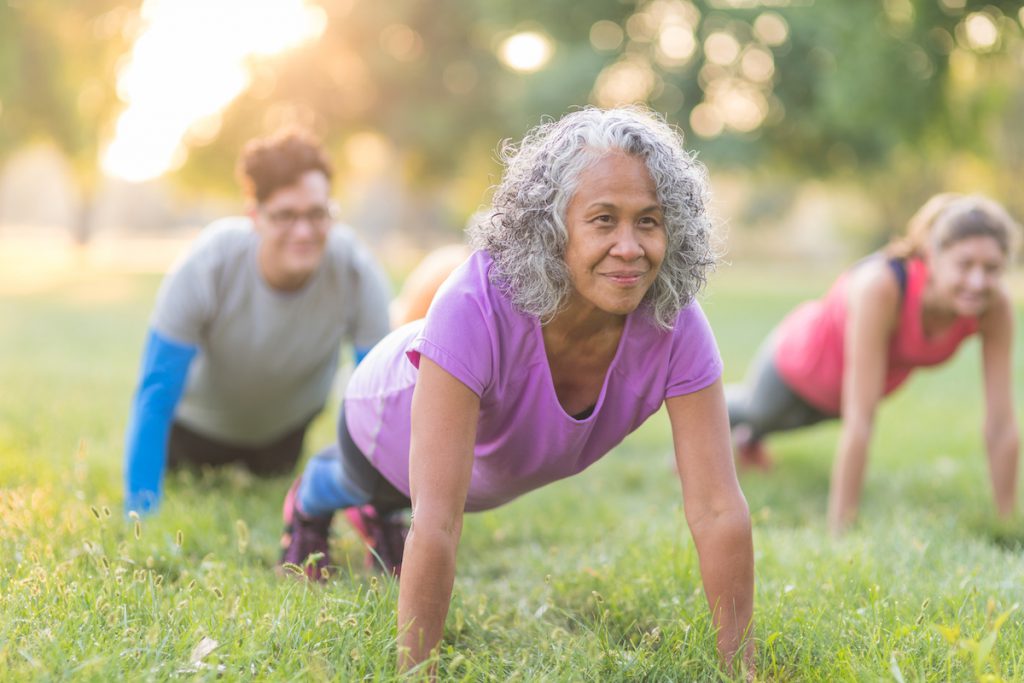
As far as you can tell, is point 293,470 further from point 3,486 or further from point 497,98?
point 497,98

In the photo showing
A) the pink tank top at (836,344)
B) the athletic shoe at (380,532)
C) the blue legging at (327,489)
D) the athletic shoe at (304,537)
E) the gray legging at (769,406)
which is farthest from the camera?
the gray legging at (769,406)

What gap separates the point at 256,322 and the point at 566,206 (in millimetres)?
2556

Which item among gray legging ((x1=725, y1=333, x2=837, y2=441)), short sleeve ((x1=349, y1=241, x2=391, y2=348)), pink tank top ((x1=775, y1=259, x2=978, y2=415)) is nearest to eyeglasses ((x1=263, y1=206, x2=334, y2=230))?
short sleeve ((x1=349, y1=241, x2=391, y2=348))

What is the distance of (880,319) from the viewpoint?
4.95 metres

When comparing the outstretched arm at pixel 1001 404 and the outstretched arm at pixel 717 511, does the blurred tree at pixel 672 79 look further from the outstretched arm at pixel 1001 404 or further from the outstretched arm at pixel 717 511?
the outstretched arm at pixel 717 511

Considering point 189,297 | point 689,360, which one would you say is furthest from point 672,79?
point 689,360

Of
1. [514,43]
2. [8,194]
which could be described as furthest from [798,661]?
[8,194]

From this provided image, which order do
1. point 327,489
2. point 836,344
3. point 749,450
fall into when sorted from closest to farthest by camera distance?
point 327,489 → point 836,344 → point 749,450

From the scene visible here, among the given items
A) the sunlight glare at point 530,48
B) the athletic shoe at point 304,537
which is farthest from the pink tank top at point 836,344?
the sunlight glare at point 530,48

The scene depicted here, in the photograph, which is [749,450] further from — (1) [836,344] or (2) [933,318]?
(2) [933,318]

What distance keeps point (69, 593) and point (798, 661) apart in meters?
2.05

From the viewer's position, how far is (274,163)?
14.8ft

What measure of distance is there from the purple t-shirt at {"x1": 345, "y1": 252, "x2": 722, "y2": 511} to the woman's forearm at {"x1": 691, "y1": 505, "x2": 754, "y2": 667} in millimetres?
379

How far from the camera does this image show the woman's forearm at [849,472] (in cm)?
486
